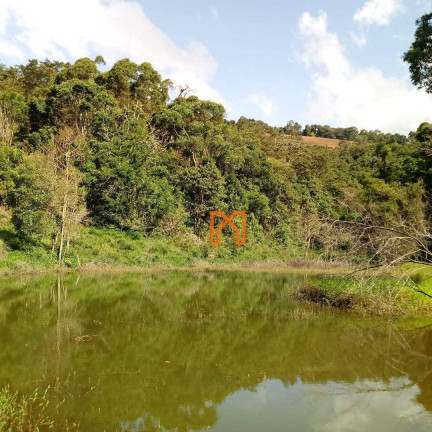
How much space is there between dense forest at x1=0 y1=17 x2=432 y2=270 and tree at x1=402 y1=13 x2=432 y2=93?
10.1 m

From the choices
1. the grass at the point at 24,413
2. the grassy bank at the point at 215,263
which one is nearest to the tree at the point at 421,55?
the grassy bank at the point at 215,263

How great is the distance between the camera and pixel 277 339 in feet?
37.2

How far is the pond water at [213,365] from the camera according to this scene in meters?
6.61

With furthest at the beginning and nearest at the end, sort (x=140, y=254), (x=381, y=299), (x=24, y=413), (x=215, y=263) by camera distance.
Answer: (x=215, y=263) → (x=140, y=254) → (x=381, y=299) → (x=24, y=413)

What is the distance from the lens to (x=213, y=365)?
357 inches

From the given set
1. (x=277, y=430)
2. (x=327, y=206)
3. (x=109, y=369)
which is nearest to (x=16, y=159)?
(x=109, y=369)

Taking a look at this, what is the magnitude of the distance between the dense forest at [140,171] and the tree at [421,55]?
10.1 meters

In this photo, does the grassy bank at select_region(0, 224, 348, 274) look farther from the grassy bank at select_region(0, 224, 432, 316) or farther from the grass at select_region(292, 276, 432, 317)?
the grass at select_region(292, 276, 432, 317)

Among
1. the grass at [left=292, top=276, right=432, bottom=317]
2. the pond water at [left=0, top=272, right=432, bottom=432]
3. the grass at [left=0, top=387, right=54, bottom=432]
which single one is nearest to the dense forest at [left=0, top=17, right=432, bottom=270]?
the pond water at [left=0, top=272, right=432, bottom=432]

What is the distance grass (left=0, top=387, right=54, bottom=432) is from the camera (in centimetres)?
585

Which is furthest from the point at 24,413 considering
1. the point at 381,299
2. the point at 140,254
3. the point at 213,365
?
the point at 140,254

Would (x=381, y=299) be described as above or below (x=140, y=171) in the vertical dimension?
Answer: below

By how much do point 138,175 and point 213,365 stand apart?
25107 mm

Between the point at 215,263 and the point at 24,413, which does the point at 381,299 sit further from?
the point at 215,263
